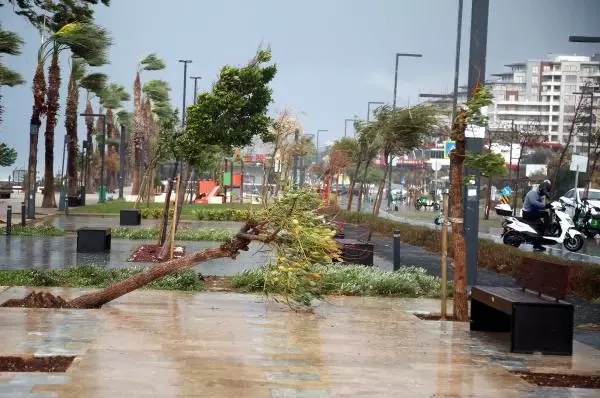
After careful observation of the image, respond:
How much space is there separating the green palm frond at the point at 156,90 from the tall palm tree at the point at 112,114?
3018 millimetres

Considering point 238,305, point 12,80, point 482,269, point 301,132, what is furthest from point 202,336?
point 301,132

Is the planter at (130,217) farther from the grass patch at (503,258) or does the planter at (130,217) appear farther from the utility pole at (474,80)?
the utility pole at (474,80)

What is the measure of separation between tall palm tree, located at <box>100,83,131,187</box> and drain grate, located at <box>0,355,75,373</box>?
200 ft

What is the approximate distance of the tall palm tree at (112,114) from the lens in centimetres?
8844

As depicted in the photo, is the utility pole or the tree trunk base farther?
the tree trunk base

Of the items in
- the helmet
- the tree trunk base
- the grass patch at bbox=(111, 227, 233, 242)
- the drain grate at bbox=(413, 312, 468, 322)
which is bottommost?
the grass patch at bbox=(111, 227, 233, 242)

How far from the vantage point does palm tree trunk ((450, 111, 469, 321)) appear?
46.5 ft

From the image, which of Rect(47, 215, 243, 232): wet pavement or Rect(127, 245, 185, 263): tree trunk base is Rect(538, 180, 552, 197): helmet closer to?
Rect(47, 215, 243, 232): wet pavement

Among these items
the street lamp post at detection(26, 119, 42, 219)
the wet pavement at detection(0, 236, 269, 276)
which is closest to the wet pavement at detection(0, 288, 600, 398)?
the wet pavement at detection(0, 236, 269, 276)

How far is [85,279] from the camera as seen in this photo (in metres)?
17.0

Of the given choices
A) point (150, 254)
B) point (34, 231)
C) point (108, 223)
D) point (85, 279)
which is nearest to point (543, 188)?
point (150, 254)

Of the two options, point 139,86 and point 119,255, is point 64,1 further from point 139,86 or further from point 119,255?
point 139,86

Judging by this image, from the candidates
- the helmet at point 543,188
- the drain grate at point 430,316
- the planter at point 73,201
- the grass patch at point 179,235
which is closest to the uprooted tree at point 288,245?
the drain grate at point 430,316

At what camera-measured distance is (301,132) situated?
78.4 m
